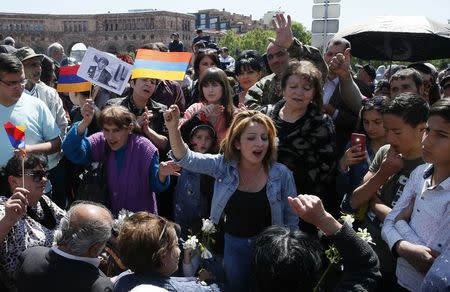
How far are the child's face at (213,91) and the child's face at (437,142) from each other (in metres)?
2.33

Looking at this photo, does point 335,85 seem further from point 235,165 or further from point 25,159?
point 25,159

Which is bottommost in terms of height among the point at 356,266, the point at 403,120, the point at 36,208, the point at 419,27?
the point at 36,208

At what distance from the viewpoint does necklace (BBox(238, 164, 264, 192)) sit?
308 centimetres

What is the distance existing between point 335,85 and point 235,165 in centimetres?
170

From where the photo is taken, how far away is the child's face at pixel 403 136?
278cm

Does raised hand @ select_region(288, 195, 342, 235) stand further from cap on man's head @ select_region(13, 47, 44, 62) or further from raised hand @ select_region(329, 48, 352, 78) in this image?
cap on man's head @ select_region(13, 47, 44, 62)

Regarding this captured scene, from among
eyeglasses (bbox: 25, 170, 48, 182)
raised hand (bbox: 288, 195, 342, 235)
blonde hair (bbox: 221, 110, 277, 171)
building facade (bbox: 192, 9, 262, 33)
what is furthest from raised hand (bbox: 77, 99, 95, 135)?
building facade (bbox: 192, 9, 262, 33)

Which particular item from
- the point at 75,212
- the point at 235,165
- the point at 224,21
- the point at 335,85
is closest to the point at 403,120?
the point at 235,165

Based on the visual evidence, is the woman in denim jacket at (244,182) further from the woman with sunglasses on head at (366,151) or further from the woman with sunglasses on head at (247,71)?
the woman with sunglasses on head at (247,71)

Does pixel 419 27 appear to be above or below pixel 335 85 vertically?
above

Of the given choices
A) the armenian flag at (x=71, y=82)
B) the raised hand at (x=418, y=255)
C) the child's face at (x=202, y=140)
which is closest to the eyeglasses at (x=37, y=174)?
the child's face at (x=202, y=140)

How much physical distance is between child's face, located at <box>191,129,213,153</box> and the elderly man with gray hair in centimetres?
148

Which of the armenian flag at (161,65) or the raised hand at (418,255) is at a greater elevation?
the armenian flag at (161,65)

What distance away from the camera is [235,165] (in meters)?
Result: 3.13
